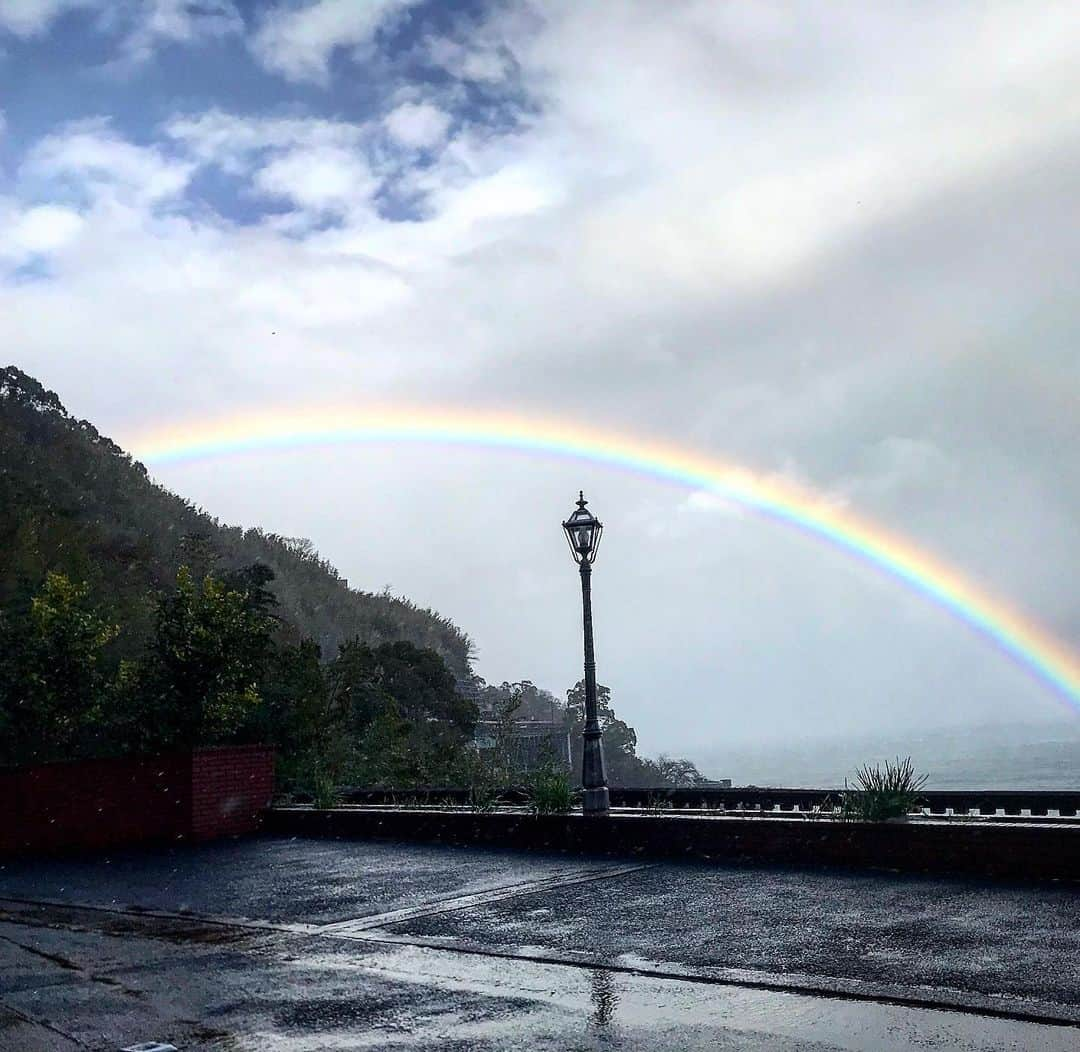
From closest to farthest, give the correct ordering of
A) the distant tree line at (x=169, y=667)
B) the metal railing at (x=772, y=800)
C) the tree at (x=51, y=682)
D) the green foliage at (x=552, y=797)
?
the metal railing at (x=772, y=800), the green foliage at (x=552, y=797), the distant tree line at (x=169, y=667), the tree at (x=51, y=682)

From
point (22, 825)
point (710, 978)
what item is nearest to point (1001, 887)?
point (710, 978)

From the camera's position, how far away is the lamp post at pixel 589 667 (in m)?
15.4

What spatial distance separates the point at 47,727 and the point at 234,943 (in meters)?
18.6

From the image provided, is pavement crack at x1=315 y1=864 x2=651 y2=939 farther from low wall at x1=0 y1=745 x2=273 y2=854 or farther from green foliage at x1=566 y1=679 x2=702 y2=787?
green foliage at x1=566 y1=679 x2=702 y2=787

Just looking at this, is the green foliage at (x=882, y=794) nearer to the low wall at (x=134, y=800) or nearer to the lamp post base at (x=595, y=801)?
the lamp post base at (x=595, y=801)

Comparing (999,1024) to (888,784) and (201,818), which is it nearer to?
(888,784)

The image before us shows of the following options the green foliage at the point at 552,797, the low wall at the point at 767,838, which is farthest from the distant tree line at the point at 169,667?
the green foliage at the point at 552,797

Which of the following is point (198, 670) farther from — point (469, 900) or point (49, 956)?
point (49, 956)

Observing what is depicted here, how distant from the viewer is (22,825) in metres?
21.0

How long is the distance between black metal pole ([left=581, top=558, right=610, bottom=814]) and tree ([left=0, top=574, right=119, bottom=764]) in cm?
1385

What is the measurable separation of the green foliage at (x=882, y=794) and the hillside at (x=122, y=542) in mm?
27529

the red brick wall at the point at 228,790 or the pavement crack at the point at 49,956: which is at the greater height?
the red brick wall at the point at 228,790

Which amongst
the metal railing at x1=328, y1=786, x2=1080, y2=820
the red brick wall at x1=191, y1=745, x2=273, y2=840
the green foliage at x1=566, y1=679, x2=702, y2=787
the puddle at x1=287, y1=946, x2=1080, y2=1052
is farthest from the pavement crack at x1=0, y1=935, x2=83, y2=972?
the green foliage at x1=566, y1=679, x2=702, y2=787

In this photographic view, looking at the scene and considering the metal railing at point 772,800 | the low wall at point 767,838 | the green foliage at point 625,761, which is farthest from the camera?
the green foliage at point 625,761
